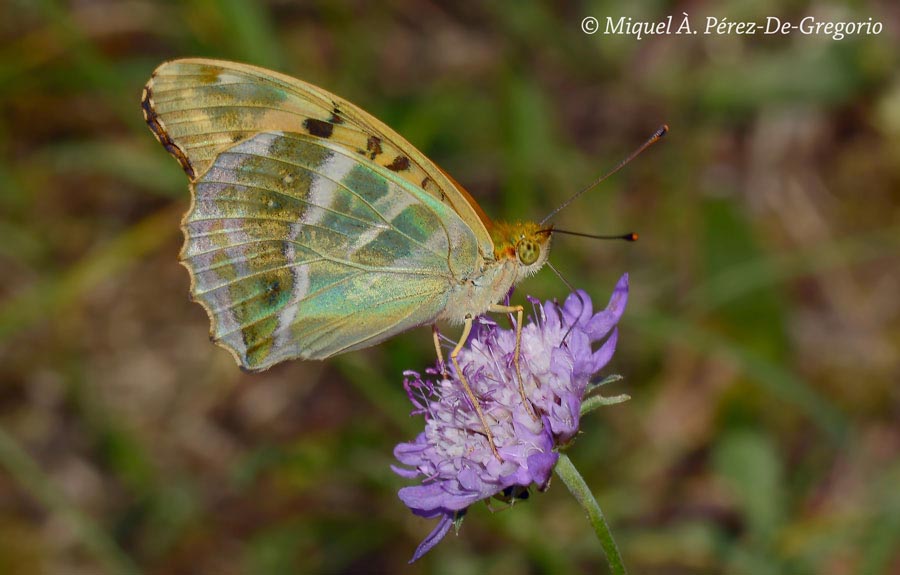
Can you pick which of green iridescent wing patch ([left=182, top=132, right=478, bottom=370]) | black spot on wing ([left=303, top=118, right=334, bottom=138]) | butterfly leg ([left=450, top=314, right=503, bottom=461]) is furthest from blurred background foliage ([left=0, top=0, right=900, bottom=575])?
black spot on wing ([left=303, top=118, right=334, bottom=138])

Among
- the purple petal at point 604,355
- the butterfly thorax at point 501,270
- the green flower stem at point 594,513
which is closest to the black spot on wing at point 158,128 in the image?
the butterfly thorax at point 501,270

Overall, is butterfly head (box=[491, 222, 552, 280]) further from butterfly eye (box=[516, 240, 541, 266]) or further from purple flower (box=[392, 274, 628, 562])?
purple flower (box=[392, 274, 628, 562])

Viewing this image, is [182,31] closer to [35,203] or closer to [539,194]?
[35,203]

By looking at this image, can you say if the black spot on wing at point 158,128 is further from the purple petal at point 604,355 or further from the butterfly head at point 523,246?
the purple petal at point 604,355

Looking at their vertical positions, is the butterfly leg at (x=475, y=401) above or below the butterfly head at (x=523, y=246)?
below

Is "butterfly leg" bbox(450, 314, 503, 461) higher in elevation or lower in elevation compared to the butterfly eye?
lower

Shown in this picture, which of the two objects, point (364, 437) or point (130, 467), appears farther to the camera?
point (130, 467)

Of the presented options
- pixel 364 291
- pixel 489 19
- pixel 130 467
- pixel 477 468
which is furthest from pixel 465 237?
pixel 489 19
